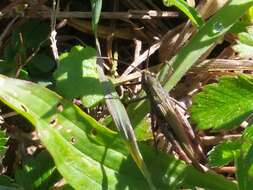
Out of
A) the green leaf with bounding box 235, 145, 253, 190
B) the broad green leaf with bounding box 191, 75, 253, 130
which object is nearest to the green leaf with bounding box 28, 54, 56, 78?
the broad green leaf with bounding box 191, 75, 253, 130

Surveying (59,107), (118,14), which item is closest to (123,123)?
(59,107)

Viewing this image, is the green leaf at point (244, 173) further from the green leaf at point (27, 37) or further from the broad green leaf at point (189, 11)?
the green leaf at point (27, 37)

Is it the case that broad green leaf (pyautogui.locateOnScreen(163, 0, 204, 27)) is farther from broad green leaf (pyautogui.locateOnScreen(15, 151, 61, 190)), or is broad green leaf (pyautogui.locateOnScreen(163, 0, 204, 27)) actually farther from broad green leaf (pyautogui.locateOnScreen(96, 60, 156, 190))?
broad green leaf (pyautogui.locateOnScreen(15, 151, 61, 190))

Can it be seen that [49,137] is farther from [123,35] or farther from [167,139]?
[123,35]

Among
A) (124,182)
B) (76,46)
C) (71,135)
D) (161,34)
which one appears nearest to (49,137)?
(71,135)

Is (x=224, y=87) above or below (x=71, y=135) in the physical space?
above

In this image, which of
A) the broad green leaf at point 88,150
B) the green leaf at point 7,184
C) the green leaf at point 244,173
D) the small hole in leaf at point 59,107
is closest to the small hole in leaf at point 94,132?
the broad green leaf at point 88,150
